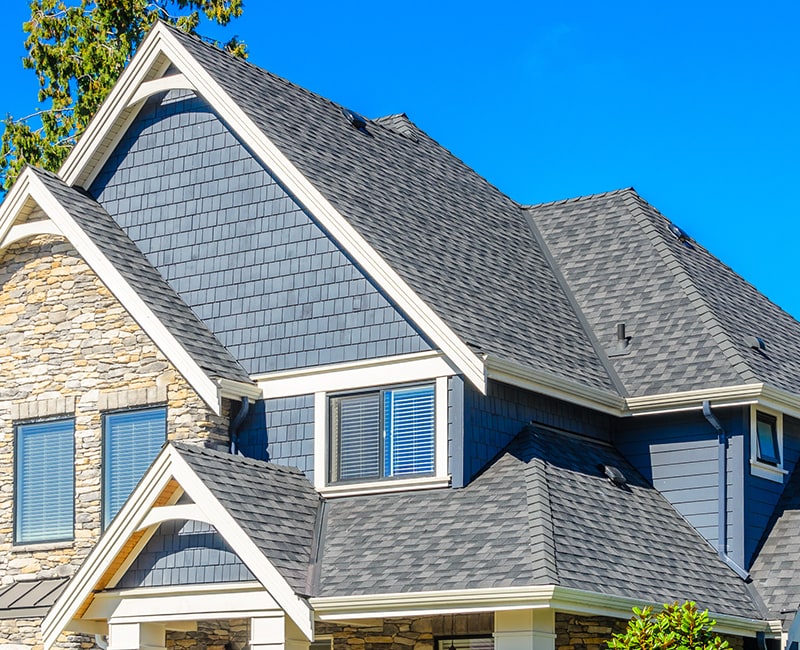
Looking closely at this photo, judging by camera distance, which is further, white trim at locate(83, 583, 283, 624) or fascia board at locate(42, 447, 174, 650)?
fascia board at locate(42, 447, 174, 650)

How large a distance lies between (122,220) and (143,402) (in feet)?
10.8

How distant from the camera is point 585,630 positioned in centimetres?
1777

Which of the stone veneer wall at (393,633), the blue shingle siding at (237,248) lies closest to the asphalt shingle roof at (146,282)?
the blue shingle siding at (237,248)

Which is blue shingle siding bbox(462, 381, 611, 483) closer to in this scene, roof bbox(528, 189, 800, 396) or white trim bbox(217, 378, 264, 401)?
roof bbox(528, 189, 800, 396)

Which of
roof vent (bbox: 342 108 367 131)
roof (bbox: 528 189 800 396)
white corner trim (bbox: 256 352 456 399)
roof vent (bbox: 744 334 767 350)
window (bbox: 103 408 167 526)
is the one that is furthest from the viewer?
roof vent (bbox: 342 108 367 131)

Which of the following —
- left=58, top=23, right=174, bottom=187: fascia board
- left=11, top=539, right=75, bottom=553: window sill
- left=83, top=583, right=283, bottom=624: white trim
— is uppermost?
left=58, top=23, right=174, bottom=187: fascia board

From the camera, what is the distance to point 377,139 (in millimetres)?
23672

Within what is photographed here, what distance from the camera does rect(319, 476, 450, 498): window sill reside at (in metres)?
18.0

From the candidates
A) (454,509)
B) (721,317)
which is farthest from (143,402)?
(721,317)

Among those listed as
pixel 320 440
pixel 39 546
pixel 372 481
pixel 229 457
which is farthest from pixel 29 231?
pixel 372 481

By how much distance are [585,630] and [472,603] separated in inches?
104

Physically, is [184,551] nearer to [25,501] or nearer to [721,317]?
[25,501]

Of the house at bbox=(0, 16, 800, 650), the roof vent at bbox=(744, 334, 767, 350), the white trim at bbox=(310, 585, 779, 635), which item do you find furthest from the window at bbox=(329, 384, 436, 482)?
the roof vent at bbox=(744, 334, 767, 350)

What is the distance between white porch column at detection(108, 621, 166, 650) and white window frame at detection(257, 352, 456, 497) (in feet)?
8.97
